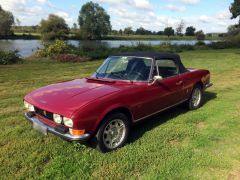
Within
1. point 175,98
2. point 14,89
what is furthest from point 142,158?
point 14,89

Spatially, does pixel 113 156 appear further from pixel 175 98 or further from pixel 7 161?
pixel 175 98

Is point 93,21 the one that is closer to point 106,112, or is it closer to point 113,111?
point 113,111

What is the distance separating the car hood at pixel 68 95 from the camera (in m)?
3.84

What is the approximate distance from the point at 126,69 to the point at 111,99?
128cm

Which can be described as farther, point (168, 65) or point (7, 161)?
point (168, 65)

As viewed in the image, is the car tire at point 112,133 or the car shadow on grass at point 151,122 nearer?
the car tire at point 112,133

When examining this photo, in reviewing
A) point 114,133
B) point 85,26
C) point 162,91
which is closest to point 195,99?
point 162,91

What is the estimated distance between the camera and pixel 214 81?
10086 mm

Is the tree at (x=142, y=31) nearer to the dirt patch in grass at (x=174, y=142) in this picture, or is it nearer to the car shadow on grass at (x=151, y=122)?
the car shadow on grass at (x=151, y=122)

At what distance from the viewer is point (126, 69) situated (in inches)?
204

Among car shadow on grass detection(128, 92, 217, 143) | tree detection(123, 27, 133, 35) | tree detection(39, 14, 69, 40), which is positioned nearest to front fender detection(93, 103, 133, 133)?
car shadow on grass detection(128, 92, 217, 143)

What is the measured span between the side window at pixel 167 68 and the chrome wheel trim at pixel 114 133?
5.00ft

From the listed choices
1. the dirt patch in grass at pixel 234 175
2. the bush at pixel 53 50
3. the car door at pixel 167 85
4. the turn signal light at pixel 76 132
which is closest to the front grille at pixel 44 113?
the turn signal light at pixel 76 132

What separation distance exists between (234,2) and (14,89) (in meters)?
49.5
